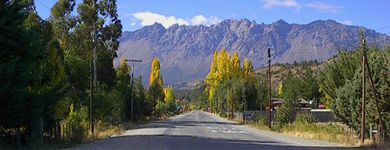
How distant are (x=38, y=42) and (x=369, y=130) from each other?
20.7 meters

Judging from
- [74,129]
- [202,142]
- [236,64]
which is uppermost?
[236,64]

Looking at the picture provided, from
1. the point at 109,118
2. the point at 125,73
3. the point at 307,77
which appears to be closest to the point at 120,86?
the point at 125,73

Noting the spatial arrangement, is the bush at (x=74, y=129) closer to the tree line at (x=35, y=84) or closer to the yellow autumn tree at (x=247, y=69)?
the tree line at (x=35, y=84)

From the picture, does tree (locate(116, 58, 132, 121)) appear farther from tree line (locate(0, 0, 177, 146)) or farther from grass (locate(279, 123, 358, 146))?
grass (locate(279, 123, 358, 146))

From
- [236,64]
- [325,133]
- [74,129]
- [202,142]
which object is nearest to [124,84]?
[325,133]

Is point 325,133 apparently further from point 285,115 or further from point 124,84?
point 124,84

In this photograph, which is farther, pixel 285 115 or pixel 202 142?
pixel 285 115

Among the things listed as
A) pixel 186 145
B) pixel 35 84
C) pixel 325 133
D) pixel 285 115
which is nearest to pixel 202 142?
pixel 186 145

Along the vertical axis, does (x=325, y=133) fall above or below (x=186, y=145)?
below

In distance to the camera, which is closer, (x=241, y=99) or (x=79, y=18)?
(x=79, y=18)

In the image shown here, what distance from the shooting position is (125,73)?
249 feet

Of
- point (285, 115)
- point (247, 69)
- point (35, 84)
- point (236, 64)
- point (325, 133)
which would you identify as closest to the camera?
point (35, 84)

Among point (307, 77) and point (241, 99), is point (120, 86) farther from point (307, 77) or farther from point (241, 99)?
point (307, 77)

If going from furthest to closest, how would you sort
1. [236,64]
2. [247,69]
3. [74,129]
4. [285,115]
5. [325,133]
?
[247,69] → [236,64] → [285,115] → [325,133] → [74,129]
